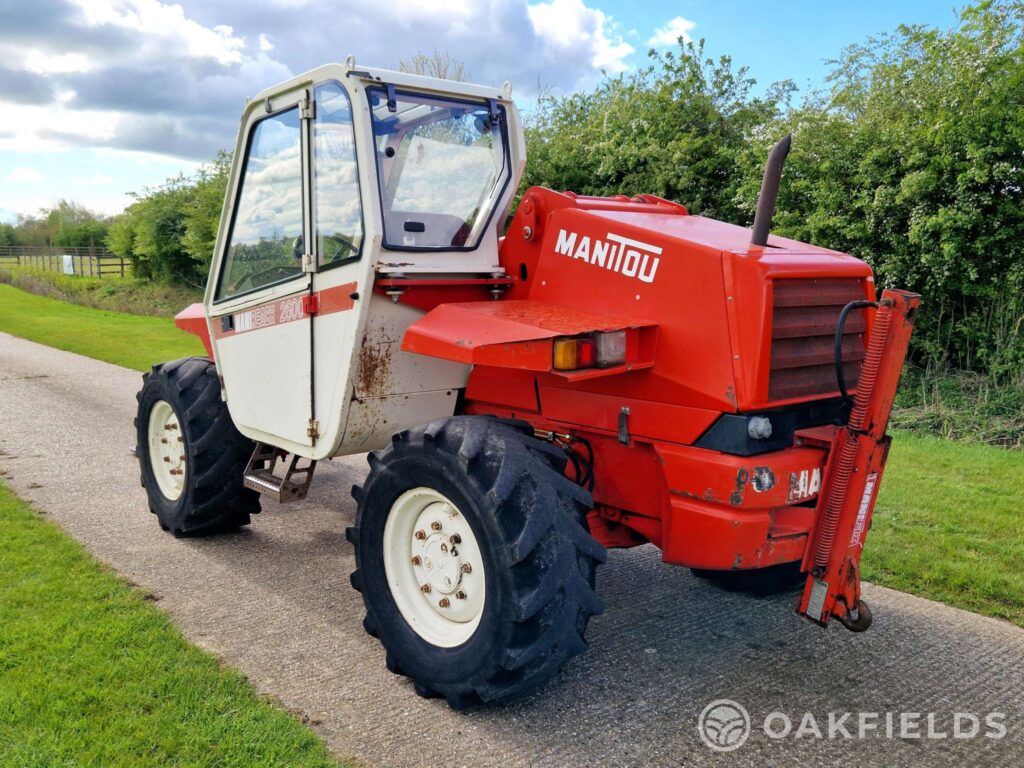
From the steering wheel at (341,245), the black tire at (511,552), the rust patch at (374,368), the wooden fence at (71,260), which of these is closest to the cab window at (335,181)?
the steering wheel at (341,245)

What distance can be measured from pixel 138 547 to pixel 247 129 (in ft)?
8.21

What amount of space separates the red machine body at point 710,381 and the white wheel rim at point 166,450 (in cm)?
233

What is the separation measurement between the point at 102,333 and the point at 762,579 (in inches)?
637

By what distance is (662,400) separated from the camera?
11.3 feet

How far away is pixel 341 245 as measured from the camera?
3902 millimetres

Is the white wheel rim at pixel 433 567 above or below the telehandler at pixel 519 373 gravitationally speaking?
below

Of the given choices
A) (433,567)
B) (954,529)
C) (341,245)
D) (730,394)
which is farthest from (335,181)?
(954,529)

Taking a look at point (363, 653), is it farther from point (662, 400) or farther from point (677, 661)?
point (662, 400)

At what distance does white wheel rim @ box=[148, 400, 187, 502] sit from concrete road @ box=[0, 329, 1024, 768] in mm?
295

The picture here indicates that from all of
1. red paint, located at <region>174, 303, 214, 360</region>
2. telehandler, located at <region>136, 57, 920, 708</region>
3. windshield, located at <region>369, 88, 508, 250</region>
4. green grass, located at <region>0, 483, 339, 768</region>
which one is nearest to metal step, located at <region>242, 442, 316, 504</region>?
telehandler, located at <region>136, 57, 920, 708</region>

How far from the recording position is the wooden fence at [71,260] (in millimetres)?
39019

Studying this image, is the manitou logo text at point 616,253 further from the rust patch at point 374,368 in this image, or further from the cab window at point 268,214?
the cab window at point 268,214

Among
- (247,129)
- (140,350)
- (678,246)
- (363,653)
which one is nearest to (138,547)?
(363,653)

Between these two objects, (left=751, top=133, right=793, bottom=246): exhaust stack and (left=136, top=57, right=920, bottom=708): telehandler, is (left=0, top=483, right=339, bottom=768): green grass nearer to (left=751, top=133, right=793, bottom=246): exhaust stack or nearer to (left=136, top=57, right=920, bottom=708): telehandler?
(left=136, top=57, right=920, bottom=708): telehandler
